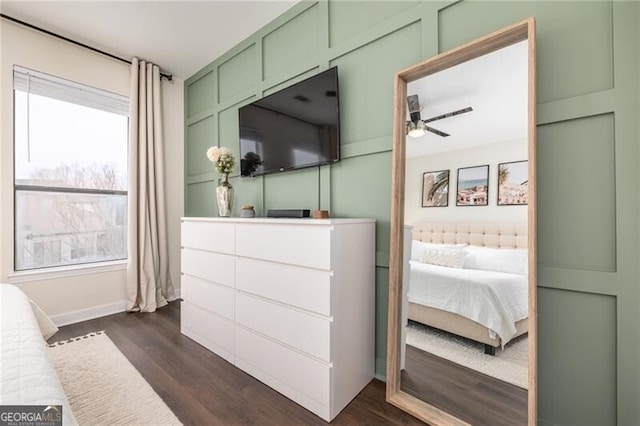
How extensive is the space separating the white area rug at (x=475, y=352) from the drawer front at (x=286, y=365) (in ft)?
1.79

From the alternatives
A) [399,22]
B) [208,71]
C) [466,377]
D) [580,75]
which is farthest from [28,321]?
[208,71]

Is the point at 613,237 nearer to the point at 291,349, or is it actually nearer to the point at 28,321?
the point at 291,349

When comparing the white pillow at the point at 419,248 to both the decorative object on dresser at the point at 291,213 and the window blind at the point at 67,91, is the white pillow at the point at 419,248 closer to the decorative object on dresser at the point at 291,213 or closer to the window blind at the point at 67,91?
the decorative object on dresser at the point at 291,213

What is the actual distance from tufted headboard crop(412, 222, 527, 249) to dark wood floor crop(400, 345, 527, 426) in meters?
0.64

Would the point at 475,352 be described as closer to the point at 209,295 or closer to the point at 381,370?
the point at 381,370

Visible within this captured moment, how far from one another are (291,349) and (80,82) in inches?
128

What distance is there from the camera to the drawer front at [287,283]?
4.87 ft

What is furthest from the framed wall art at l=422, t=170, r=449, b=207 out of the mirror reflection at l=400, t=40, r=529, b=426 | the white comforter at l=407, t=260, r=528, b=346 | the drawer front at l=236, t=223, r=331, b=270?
the drawer front at l=236, t=223, r=331, b=270

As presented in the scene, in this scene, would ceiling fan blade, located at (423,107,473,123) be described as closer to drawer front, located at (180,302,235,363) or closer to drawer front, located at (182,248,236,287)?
drawer front, located at (182,248,236,287)

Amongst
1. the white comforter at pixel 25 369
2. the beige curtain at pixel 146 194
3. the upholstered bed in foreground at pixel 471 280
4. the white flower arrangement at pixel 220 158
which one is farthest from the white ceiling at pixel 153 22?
the white comforter at pixel 25 369

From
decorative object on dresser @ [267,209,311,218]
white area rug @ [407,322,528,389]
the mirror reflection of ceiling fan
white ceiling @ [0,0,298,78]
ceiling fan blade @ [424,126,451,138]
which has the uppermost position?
white ceiling @ [0,0,298,78]

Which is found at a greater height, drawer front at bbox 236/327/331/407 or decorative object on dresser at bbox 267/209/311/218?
decorative object on dresser at bbox 267/209/311/218

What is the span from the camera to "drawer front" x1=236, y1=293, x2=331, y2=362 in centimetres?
148

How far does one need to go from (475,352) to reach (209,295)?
1802 mm
